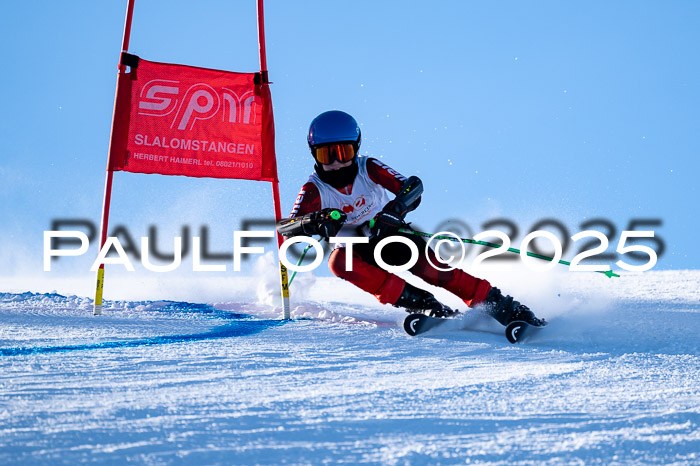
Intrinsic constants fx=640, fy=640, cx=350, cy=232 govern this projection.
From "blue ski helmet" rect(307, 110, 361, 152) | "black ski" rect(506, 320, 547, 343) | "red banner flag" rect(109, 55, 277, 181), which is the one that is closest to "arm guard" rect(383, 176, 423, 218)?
"blue ski helmet" rect(307, 110, 361, 152)

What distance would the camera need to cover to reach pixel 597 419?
1.69 m

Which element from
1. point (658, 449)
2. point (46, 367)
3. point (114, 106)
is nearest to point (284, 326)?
point (46, 367)

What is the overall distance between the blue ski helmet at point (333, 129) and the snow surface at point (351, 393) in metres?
1.12

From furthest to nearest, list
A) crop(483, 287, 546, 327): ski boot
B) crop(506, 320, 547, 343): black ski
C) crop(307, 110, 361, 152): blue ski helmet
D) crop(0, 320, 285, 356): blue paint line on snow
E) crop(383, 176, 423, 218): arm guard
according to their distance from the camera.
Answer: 1. crop(307, 110, 361, 152): blue ski helmet
2. crop(383, 176, 423, 218): arm guard
3. crop(483, 287, 546, 327): ski boot
4. crop(506, 320, 547, 343): black ski
5. crop(0, 320, 285, 356): blue paint line on snow

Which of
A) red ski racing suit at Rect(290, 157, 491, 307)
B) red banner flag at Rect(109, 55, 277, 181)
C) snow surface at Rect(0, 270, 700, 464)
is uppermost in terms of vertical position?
red banner flag at Rect(109, 55, 277, 181)

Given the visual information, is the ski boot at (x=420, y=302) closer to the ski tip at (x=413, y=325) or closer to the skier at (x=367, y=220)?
the skier at (x=367, y=220)

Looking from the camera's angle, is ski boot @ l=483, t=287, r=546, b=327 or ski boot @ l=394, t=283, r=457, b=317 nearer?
ski boot @ l=483, t=287, r=546, b=327

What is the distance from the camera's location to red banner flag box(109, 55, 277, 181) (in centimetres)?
491

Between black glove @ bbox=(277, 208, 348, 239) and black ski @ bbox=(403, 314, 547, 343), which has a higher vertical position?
black glove @ bbox=(277, 208, 348, 239)

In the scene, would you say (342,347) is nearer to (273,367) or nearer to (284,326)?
(273,367)

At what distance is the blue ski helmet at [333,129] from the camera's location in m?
3.81

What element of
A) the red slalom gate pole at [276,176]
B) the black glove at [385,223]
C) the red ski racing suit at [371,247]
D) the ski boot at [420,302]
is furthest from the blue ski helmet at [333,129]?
the red slalom gate pole at [276,176]

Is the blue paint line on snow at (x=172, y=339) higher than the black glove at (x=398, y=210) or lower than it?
lower

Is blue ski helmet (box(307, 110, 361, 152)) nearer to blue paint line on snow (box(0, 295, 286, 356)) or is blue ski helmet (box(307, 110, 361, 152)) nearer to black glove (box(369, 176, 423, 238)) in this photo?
black glove (box(369, 176, 423, 238))
